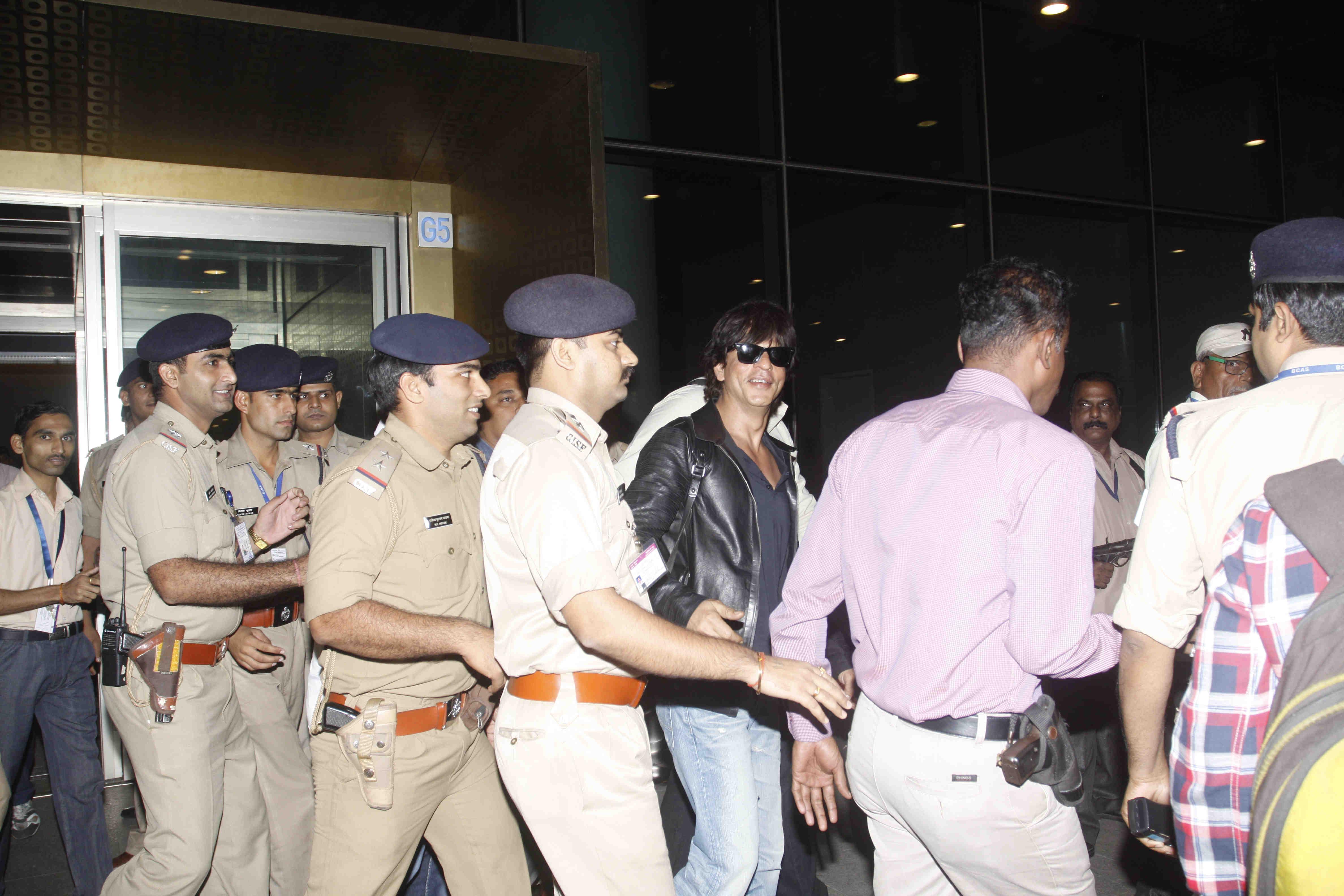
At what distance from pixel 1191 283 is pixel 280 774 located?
7431 millimetres

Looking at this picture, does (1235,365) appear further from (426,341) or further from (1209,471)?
(426,341)

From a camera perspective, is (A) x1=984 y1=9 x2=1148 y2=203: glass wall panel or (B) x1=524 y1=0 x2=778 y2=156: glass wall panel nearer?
(B) x1=524 y1=0 x2=778 y2=156: glass wall panel

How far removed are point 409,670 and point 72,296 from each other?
387cm

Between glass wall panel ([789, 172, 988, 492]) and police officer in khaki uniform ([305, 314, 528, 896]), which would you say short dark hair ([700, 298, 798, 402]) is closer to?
police officer in khaki uniform ([305, 314, 528, 896])

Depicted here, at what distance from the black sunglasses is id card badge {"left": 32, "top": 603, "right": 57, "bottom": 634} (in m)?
3.25

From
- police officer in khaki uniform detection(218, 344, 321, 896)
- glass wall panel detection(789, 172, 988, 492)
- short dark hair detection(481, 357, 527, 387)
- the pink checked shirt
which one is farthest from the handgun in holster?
glass wall panel detection(789, 172, 988, 492)

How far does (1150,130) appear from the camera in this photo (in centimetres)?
720

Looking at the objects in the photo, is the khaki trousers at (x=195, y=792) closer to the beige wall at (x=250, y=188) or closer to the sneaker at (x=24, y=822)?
the sneaker at (x=24, y=822)

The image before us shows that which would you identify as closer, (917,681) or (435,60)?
(917,681)

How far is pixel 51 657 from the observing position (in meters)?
4.05

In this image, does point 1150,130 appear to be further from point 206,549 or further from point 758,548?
point 206,549

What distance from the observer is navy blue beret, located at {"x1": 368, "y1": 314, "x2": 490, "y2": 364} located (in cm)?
272

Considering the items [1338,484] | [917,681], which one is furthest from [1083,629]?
[1338,484]

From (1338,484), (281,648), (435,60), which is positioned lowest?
(281,648)
